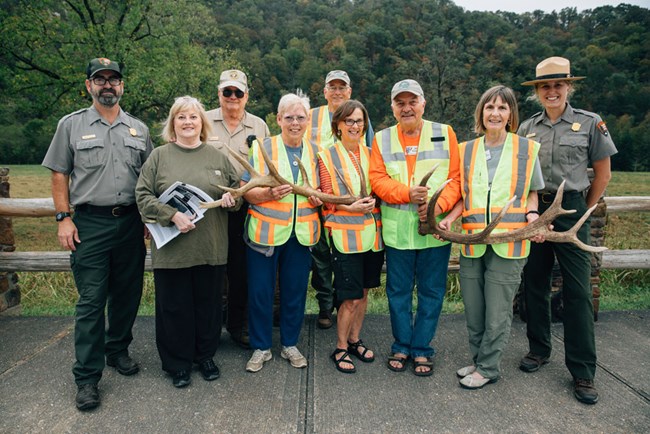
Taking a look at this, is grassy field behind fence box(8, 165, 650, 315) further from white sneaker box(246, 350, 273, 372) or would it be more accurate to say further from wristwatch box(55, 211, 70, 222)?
wristwatch box(55, 211, 70, 222)

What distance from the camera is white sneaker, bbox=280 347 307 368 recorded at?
13.8 feet

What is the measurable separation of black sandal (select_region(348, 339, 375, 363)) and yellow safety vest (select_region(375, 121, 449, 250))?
3.59ft

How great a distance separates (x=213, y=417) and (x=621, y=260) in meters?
5.11

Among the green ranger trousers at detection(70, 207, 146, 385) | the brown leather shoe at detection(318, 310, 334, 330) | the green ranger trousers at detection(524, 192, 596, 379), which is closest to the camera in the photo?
the green ranger trousers at detection(70, 207, 146, 385)

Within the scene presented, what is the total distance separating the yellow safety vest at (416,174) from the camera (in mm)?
3924

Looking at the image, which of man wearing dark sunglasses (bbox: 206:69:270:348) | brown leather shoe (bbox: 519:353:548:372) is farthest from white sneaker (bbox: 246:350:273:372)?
brown leather shoe (bbox: 519:353:548:372)

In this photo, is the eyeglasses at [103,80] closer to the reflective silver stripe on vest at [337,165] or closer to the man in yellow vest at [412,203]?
the reflective silver stripe on vest at [337,165]

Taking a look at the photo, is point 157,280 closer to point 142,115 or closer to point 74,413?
point 74,413

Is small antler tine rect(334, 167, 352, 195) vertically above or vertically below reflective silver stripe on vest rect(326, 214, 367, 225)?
above

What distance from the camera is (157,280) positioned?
12.4 ft

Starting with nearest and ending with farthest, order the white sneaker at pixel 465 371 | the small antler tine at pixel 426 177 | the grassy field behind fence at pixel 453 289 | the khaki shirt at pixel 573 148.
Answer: the small antler tine at pixel 426 177
the khaki shirt at pixel 573 148
the white sneaker at pixel 465 371
the grassy field behind fence at pixel 453 289

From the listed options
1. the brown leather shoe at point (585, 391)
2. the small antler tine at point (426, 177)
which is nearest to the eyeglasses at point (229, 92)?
the small antler tine at point (426, 177)

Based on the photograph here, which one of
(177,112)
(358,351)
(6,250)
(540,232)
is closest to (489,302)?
(540,232)

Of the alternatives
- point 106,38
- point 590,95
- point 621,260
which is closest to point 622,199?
point 621,260
